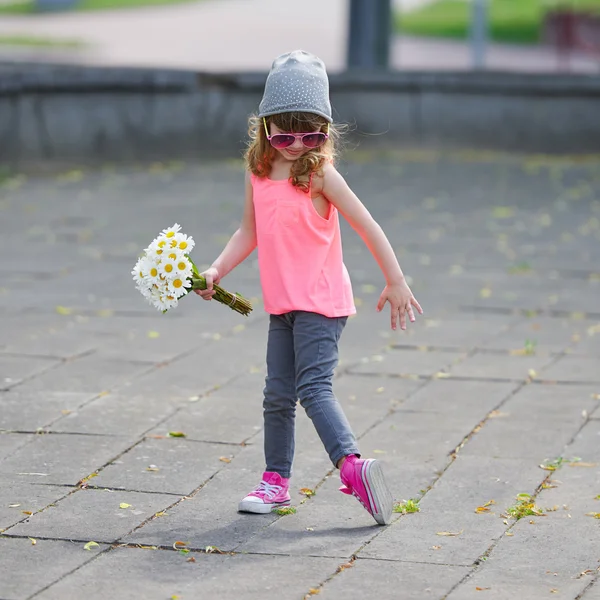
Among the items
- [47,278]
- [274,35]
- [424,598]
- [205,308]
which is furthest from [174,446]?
[274,35]

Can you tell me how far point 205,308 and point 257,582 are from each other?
3884mm

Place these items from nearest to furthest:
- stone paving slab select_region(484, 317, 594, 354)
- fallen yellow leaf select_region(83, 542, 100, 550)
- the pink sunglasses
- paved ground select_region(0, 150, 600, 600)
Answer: paved ground select_region(0, 150, 600, 600) < fallen yellow leaf select_region(83, 542, 100, 550) < the pink sunglasses < stone paving slab select_region(484, 317, 594, 354)

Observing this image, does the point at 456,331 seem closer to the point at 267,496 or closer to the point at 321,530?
the point at 267,496

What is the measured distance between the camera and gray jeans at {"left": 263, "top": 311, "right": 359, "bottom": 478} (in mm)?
3980

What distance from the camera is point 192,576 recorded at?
3.52 metres

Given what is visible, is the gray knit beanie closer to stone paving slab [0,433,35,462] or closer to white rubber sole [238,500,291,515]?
white rubber sole [238,500,291,515]

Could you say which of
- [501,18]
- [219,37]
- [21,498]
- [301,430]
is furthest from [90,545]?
[219,37]

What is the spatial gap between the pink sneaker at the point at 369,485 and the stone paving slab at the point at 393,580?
26 cm

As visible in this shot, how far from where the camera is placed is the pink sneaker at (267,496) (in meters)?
4.05

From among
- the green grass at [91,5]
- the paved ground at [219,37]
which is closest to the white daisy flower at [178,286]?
the paved ground at [219,37]

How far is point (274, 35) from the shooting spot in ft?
104

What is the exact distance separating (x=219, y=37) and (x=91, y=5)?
7.78 meters

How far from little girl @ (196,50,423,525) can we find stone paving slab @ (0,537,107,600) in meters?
0.62

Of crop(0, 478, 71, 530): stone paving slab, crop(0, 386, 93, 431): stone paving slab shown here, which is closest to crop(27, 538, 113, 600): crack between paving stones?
crop(0, 478, 71, 530): stone paving slab
